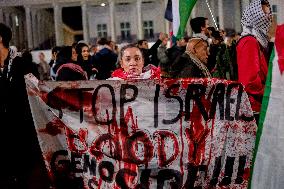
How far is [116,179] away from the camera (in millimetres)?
3611

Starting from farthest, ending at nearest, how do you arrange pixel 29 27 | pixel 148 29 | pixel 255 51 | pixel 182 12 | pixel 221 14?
1. pixel 29 27
2. pixel 148 29
3. pixel 221 14
4. pixel 182 12
5. pixel 255 51

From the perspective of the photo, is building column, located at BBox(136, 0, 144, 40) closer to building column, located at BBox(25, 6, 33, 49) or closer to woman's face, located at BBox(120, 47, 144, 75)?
building column, located at BBox(25, 6, 33, 49)

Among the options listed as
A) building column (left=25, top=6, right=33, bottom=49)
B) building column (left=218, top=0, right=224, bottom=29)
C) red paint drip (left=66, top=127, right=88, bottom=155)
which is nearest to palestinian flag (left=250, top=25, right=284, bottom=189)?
red paint drip (left=66, top=127, right=88, bottom=155)

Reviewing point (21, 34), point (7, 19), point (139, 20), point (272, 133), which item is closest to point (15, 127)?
point (272, 133)

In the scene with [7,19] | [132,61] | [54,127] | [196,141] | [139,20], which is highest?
[7,19]

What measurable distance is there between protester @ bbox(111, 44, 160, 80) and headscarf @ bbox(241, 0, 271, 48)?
881mm

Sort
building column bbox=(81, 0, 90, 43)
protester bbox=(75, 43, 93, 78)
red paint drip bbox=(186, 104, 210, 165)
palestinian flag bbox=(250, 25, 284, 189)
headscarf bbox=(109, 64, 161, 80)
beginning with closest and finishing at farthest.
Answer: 1. palestinian flag bbox=(250, 25, 284, 189)
2. red paint drip bbox=(186, 104, 210, 165)
3. headscarf bbox=(109, 64, 161, 80)
4. protester bbox=(75, 43, 93, 78)
5. building column bbox=(81, 0, 90, 43)

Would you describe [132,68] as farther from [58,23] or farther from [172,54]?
[58,23]

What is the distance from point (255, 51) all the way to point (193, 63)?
1.31 meters

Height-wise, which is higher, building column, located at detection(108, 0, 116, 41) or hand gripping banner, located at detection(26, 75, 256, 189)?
building column, located at detection(108, 0, 116, 41)

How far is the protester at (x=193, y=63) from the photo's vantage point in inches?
206

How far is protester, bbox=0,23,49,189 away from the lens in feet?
12.3

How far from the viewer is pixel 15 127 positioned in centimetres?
378

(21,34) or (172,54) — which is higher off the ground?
(21,34)
